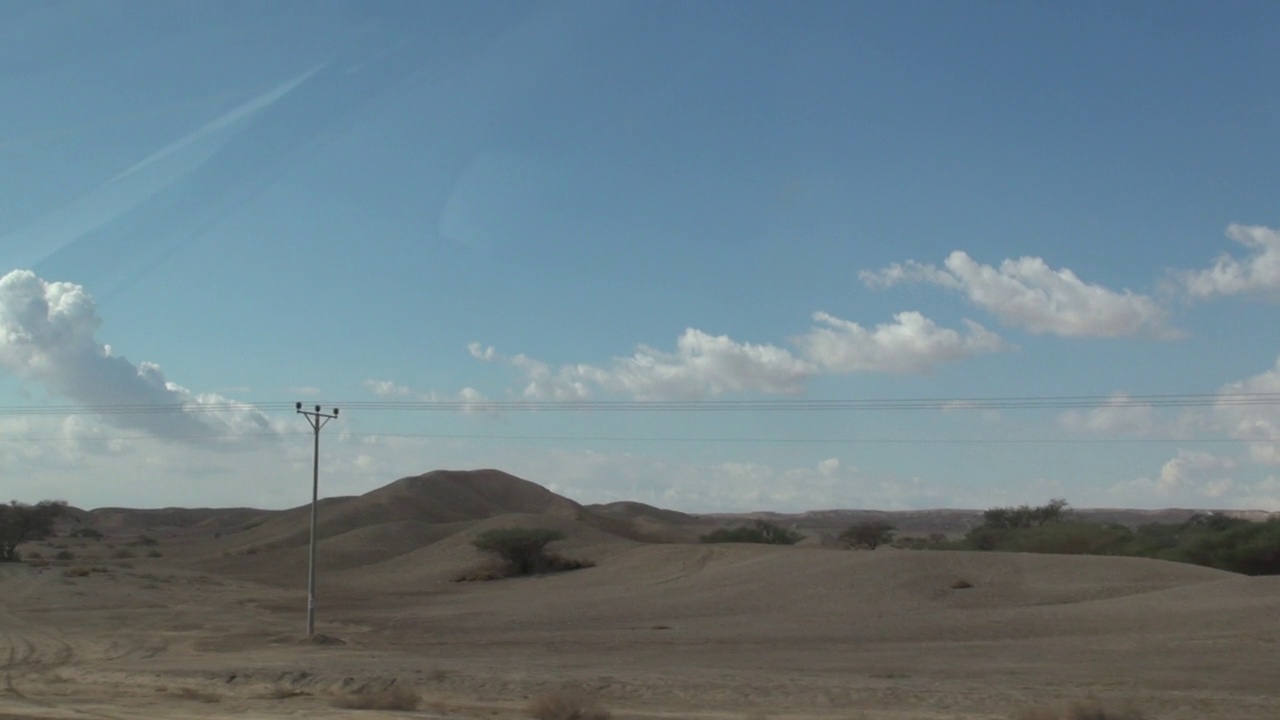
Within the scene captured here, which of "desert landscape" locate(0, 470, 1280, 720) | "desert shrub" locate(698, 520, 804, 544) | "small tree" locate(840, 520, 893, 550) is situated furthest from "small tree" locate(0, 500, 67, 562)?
"small tree" locate(840, 520, 893, 550)

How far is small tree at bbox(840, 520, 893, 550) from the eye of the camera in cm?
9344

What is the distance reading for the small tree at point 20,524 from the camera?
8656 cm

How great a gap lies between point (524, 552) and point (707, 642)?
4285cm

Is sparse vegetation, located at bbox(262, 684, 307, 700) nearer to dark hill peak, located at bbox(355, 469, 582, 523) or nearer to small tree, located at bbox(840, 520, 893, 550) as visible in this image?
small tree, located at bbox(840, 520, 893, 550)

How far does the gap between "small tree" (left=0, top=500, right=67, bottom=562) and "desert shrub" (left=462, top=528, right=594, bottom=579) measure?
120 ft

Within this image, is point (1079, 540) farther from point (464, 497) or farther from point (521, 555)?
point (464, 497)

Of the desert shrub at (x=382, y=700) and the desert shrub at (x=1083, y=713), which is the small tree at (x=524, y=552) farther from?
the desert shrub at (x=1083, y=713)

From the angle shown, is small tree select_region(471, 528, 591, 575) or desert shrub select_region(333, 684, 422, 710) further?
small tree select_region(471, 528, 591, 575)

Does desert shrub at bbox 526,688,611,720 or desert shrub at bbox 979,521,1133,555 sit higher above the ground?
desert shrub at bbox 979,521,1133,555

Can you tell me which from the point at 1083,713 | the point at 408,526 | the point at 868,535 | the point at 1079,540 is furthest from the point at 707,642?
the point at 408,526

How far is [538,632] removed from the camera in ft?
135

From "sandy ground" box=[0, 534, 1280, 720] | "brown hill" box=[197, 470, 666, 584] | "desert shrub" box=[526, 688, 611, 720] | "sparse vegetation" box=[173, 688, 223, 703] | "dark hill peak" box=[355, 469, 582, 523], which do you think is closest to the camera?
"desert shrub" box=[526, 688, 611, 720]

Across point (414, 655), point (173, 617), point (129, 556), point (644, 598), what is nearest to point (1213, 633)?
point (414, 655)

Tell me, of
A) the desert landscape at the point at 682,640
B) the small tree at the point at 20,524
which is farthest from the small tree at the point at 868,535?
the small tree at the point at 20,524
